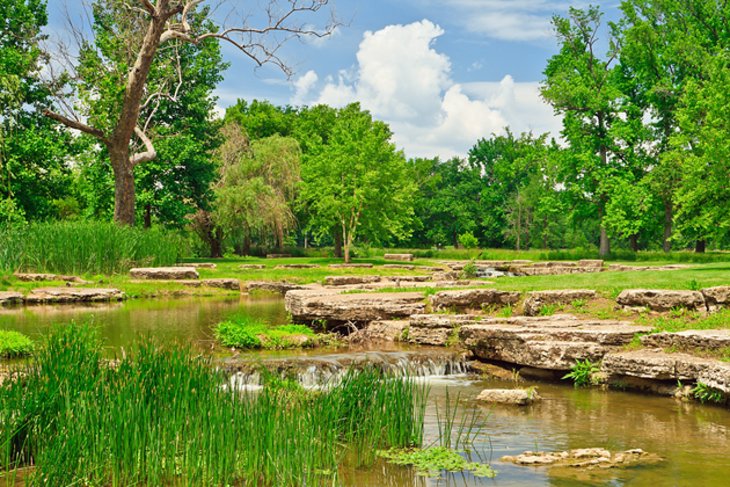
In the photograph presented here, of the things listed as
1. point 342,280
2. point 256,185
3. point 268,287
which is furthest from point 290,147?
point 342,280

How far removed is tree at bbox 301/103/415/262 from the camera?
35.1m

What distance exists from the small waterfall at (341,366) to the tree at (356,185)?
77.1 ft

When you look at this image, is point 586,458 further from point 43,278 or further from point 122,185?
point 122,185

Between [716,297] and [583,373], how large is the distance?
327cm

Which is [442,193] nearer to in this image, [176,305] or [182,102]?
[182,102]

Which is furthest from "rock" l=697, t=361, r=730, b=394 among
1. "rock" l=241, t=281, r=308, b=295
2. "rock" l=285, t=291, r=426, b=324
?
"rock" l=241, t=281, r=308, b=295

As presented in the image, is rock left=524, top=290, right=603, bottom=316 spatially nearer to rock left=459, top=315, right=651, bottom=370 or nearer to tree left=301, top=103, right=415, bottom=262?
rock left=459, top=315, right=651, bottom=370

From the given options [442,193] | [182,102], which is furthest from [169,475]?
[442,193]

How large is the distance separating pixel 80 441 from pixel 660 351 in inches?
305

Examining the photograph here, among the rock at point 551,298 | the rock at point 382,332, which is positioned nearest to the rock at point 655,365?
the rock at point 551,298

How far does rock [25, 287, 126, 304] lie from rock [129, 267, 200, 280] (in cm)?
257

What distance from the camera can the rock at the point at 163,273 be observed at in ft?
75.6

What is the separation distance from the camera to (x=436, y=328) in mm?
12734

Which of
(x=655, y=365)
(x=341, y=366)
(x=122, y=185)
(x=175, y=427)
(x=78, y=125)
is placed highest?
(x=78, y=125)
